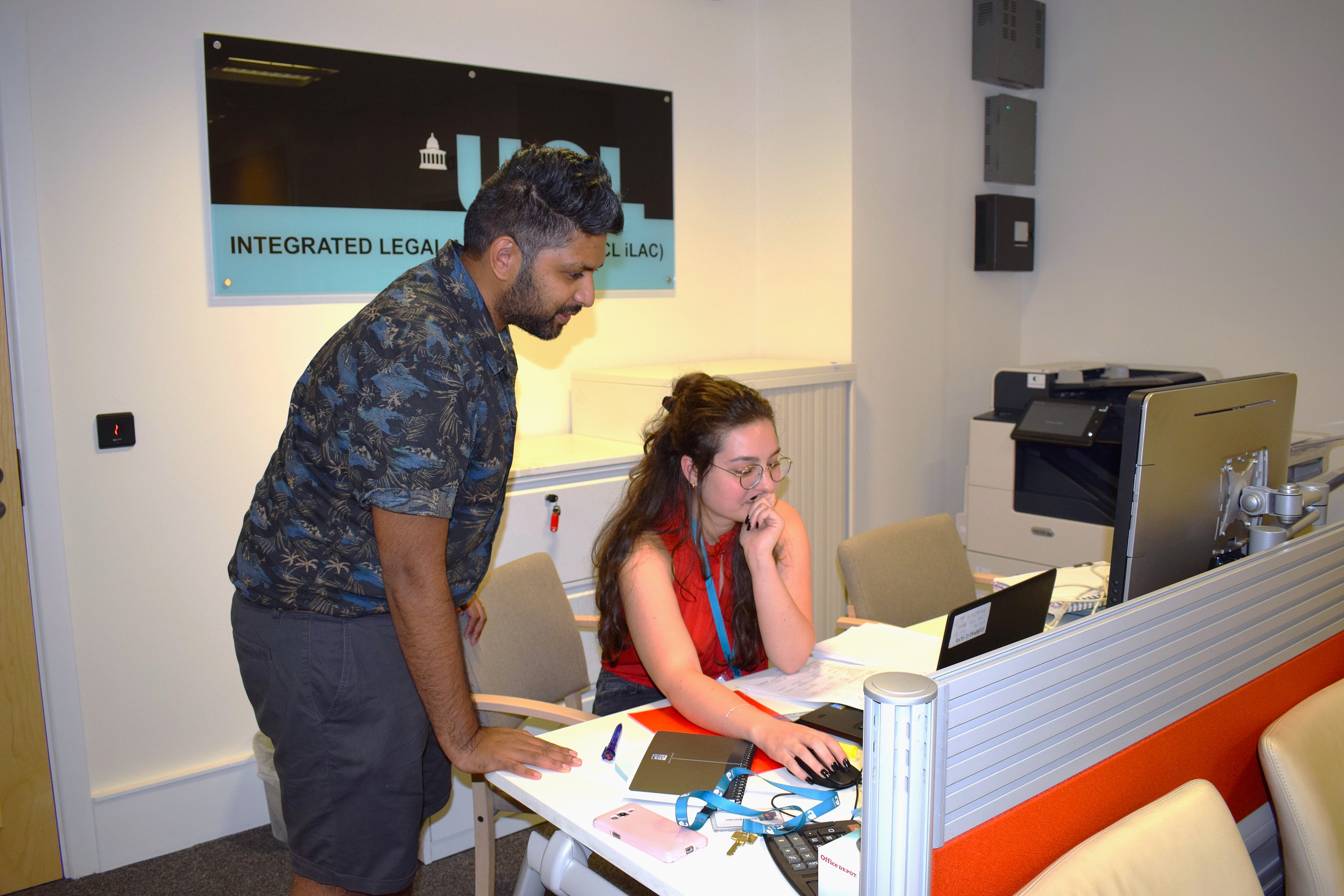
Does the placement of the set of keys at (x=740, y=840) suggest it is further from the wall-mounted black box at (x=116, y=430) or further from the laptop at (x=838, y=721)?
the wall-mounted black box at (x=116, y=430)

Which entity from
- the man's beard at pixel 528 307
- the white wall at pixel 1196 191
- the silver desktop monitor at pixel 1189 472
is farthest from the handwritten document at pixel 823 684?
the white wall at pixel 1196 191

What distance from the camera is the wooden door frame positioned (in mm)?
2270

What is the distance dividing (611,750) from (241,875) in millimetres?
1590

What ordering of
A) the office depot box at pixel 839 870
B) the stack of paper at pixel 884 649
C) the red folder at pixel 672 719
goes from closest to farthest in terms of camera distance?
the office depot box at pixel 839 870 < the red folder at pixel 672 719 < the stack of paper at pixel 884 649

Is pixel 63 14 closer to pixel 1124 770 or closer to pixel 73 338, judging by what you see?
pixel 73 338

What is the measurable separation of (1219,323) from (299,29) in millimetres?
3340

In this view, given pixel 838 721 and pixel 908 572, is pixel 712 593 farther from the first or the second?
pixel 908 572

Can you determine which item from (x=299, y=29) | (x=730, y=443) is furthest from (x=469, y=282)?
(x=299, y=29)

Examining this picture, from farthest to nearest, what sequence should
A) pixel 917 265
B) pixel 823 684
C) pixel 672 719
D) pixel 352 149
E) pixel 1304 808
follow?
pixel 917 265 < pixel 352 149 < pixel 823 684 < pixel 672 719 < pixel 1304 808

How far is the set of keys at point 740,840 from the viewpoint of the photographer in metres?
1.21

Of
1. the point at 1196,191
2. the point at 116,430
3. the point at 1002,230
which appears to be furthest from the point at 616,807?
the point at 1196,191

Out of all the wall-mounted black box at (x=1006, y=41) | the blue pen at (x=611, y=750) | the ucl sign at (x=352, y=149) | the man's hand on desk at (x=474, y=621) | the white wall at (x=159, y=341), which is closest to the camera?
the blue pen at (x=611, y=750)

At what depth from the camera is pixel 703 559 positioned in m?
1.92

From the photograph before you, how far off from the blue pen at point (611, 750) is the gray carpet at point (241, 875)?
0.98 metres
